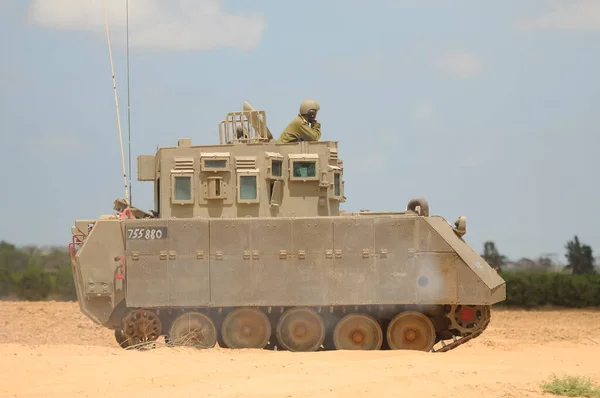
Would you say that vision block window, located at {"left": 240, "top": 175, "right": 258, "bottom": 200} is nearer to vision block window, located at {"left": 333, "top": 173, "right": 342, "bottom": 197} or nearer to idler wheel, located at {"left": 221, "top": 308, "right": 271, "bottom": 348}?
vision block window, located at {"left": 333, "top": 173, "right": 342, "bottom": 197}

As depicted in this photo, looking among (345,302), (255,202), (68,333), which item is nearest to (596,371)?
(345,302)

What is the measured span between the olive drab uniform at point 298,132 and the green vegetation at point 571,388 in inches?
326

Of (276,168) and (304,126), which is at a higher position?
(304,126)

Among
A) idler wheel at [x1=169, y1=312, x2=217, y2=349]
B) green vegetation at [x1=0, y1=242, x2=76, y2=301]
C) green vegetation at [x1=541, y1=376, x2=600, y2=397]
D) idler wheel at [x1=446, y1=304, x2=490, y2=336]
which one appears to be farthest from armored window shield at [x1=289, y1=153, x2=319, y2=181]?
green vegetation at [x1=0, y1=242, x2=76, y2=301]

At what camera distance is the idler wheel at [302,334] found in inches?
753

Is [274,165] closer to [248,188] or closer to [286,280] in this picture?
[248,188]

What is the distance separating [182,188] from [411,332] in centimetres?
507

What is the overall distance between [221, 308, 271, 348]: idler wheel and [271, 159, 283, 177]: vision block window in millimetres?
2604

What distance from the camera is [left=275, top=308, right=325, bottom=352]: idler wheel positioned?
19125mm

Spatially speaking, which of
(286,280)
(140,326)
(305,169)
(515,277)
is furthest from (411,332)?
(515,277)

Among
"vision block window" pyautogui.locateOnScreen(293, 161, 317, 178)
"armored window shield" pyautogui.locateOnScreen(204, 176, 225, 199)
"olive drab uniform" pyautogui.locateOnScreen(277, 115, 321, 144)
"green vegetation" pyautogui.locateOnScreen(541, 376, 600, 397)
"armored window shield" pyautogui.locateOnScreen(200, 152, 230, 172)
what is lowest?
"green vegetation" pyautogui.locateOnScreen(541, 376, 600, 397)

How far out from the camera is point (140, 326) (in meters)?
19.2

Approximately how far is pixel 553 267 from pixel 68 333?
802 inches

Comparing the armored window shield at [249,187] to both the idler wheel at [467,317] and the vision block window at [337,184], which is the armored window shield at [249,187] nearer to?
the vision block window at [337,184]
